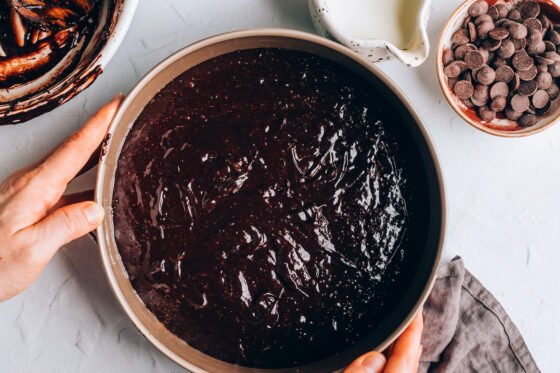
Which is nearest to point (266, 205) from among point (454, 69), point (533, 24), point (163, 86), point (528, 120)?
point (163, 86)

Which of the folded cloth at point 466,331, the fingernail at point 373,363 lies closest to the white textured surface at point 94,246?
the folded cloth at point 466,331

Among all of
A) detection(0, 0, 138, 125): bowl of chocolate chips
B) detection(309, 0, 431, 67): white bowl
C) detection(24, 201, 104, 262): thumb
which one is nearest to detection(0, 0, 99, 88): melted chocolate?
detection(0, 0, 138, 125): bowl of chocolate chips

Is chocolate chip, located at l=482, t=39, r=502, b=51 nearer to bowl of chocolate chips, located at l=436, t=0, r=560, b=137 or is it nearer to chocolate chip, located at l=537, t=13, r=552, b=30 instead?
bowl of chocolate chips, located at l=436, t=0, r=560, b=137

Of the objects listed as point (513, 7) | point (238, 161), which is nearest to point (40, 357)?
point (238, 161)

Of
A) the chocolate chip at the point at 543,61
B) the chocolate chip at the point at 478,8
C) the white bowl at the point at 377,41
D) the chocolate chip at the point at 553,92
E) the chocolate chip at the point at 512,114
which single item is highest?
the white bowl at the point at 377,41

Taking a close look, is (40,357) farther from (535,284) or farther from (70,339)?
(535,284)

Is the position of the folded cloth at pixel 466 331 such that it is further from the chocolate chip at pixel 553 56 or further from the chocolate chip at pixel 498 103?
the chocolate chip at pixel 553 56
